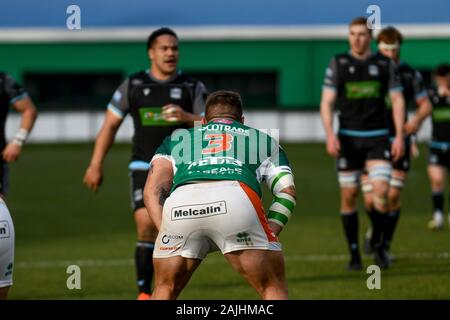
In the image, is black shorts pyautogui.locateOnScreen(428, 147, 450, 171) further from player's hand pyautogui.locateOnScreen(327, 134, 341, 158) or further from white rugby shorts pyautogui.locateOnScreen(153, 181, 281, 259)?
white rugby shorts pyautogui.locateOnScreen(153, 181, 281, 259)

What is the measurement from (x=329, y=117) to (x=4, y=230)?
6.40 meters

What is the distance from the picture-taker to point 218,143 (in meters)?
6.69

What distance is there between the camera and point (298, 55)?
53250 mm

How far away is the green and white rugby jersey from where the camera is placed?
6.61 m

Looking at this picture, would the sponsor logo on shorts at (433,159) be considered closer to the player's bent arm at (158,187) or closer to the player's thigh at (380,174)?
the player's thigh at (380,174)

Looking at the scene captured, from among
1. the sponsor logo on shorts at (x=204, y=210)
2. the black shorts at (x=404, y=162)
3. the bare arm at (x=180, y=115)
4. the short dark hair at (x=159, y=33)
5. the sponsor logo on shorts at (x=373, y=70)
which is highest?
the short dark hair at (x=159, y=33)

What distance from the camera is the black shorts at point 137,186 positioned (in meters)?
10.1

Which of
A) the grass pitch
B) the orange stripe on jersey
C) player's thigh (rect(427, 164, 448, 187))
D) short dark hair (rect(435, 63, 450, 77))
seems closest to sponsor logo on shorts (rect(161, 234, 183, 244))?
the orange stripe on jersey

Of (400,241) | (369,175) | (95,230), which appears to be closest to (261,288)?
(369,175)

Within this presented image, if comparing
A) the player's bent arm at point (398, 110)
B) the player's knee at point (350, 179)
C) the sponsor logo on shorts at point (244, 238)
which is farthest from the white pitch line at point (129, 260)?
the sponsor logo on shorts at point (244, 238)

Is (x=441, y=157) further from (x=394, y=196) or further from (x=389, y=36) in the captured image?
(x=389, y=36)

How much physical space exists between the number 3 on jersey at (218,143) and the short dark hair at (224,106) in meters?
0.27
